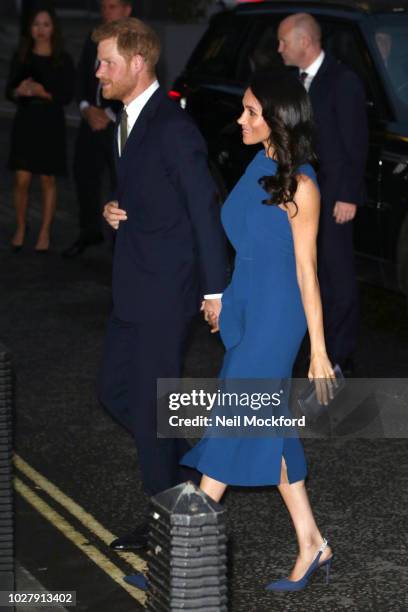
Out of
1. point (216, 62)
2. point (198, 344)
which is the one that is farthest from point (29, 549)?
point (216, 62)

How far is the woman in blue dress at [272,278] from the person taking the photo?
5691 millimetres

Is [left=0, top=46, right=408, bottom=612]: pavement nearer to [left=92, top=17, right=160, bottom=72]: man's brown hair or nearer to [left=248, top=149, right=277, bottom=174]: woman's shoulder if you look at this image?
[left=248, top=149, right=277, bottom=174]: woman's shoulder

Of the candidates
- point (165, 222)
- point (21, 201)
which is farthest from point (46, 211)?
point (165, 222)

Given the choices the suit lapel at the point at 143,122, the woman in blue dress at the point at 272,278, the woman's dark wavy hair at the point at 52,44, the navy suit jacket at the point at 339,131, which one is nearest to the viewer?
the woman in blue dress at the point at 272,278

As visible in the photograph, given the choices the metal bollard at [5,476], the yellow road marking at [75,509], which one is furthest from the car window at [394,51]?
the metal bollard at [5,476]

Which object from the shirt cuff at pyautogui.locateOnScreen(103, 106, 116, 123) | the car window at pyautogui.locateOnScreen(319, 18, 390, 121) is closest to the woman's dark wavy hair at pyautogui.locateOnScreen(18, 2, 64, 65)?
the shirt cuff at pyautogui.locateOnScreen(103, 106, 116, 123)

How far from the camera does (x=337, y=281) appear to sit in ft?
29.8

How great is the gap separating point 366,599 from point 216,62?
7066 millimetres

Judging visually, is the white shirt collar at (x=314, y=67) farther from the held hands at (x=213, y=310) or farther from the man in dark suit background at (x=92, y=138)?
the held hands at (x=213, y=310)

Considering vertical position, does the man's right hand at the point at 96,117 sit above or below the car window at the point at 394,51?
below

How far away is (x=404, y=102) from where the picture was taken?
10.4 meters

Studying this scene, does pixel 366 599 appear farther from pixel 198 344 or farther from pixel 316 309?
pixel 198 344

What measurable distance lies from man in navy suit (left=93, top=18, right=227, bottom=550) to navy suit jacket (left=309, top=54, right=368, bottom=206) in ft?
9.02

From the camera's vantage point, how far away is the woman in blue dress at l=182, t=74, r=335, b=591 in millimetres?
5691
